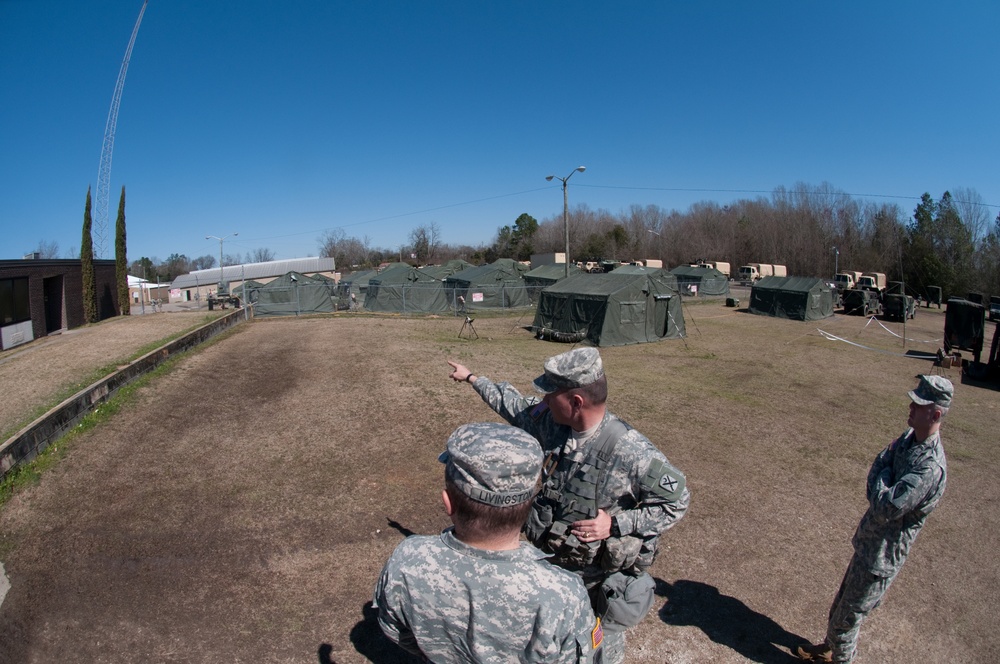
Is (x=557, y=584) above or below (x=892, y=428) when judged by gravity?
above

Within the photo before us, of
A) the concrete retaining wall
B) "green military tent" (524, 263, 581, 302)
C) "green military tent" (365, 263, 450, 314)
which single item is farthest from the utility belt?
"green military tent" (524, 263, 581, 302)

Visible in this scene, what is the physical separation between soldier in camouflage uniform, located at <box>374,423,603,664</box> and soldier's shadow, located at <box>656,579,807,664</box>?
8.94ft

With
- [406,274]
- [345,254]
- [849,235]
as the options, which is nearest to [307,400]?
[406,274]

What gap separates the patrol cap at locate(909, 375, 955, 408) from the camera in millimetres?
3156

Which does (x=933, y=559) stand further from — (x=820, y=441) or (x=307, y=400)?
(x=307, y=400)

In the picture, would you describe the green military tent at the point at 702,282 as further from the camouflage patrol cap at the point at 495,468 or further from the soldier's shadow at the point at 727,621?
the camouflage patrol cap at the point at 495,468

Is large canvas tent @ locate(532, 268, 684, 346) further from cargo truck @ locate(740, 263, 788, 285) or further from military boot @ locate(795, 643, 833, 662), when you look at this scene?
cargo truck @ locate(740, 263, 788, 285)

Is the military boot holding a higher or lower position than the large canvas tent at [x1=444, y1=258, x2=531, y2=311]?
lower

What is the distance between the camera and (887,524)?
3.25 metres

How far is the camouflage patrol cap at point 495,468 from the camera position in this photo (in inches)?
66.2

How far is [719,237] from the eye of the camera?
266 feet

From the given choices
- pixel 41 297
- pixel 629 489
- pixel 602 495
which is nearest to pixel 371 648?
pixel 602 495

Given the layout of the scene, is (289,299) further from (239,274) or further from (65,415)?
(239,274)

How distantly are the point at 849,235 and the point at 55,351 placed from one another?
2526 inches
